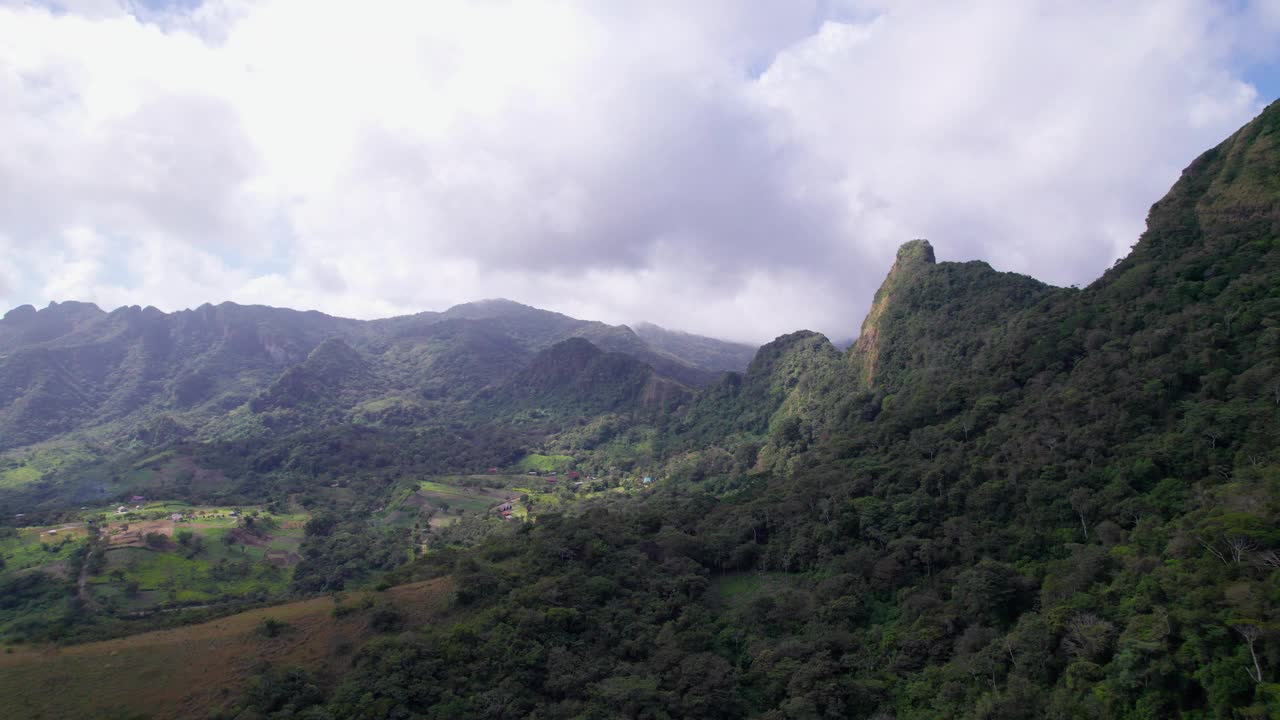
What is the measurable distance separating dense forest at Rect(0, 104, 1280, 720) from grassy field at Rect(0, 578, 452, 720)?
1948 mm

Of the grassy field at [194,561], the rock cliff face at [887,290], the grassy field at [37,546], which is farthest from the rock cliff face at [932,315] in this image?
the grassy field at [37,546]

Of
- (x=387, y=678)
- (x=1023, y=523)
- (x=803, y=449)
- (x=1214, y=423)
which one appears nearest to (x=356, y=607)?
(x=387, y=678)

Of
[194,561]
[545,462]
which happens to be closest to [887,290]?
[545,462]

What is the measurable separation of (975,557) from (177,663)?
40992mm

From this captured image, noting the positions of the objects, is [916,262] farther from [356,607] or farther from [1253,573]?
[356,607]

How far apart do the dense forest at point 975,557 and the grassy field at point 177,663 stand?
6.39 ft

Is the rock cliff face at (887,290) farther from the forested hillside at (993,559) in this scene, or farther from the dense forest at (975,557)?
the forested hillside at (993,559)

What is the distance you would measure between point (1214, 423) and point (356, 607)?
44.8 metres

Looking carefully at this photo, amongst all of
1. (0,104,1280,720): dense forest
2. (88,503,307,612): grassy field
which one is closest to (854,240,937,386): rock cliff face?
(0,104,1280,720): dense forest

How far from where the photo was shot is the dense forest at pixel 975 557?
74.6 feet

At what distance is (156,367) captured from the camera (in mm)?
194250

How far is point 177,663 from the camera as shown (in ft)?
102

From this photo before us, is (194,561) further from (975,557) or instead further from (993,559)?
(993,559)

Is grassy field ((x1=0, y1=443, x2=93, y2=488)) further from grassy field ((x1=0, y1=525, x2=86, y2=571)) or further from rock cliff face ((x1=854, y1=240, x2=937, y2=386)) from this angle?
rock cliff face ((x1=854, y1=240, x2=937, y2=386))
